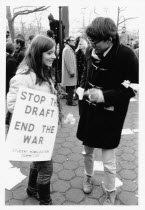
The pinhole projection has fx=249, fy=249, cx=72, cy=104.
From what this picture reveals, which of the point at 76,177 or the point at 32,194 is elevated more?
the point at 32,194

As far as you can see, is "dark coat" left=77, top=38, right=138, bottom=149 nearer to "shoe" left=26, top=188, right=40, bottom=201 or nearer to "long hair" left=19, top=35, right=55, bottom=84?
"long hair" left=19, top=35, right=55, bottom=84

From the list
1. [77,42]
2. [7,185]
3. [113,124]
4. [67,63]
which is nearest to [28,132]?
[113,124]

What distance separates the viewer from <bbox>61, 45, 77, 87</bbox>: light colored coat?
6.05 meters

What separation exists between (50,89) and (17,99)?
34 centimetres

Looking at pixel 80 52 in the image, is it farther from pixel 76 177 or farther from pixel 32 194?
Result: pixel 32 194

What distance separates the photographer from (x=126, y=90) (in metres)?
2.21

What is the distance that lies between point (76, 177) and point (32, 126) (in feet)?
4.38

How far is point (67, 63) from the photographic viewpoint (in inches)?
239

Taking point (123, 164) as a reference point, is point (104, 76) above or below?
above

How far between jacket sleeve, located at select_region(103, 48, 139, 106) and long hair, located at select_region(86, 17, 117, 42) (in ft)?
0.82

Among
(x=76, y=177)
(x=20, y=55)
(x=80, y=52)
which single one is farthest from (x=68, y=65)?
(x=76, y=177)

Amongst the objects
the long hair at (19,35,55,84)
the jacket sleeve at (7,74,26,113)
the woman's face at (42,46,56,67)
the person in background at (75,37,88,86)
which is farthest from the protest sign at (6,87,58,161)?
the person in background at (75,37,88,86)

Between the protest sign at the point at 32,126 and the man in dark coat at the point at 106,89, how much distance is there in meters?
0.39
